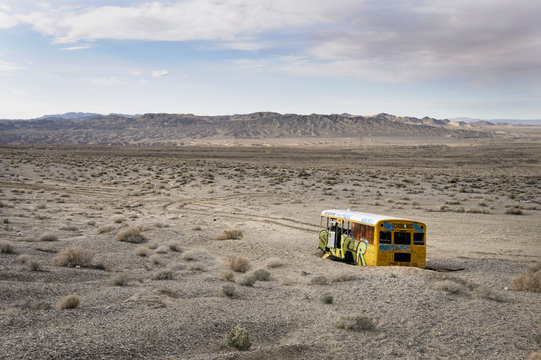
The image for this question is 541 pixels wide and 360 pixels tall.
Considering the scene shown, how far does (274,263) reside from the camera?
59.4ft

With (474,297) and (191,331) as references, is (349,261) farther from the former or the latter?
(191,331)

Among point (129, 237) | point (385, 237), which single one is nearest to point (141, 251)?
point (129, 237)

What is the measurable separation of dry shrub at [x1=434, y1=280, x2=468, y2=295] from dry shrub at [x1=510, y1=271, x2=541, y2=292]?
2.31 m

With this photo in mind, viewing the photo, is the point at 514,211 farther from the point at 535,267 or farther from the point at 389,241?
the point at 389,241

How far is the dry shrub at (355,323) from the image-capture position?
10555 millimetres

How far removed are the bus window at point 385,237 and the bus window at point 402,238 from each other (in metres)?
0.26

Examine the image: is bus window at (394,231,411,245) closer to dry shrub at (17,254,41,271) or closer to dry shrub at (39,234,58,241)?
dry shrub at (17,254,41,271)

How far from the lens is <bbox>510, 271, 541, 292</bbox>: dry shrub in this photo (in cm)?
1443

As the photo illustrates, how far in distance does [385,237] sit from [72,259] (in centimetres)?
1093

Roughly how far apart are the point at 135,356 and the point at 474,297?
9.29 metres

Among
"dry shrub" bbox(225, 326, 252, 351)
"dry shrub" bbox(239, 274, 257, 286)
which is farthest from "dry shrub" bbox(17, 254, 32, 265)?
"dry shrub" bbox(225, 326, 252, 351)

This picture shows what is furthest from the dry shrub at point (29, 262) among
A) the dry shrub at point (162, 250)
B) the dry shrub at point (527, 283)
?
the dry shrub at point (527, 283)

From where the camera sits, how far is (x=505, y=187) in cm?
4856

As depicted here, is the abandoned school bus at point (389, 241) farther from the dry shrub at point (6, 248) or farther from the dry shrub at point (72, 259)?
the dry shrub at point (6, 248)
